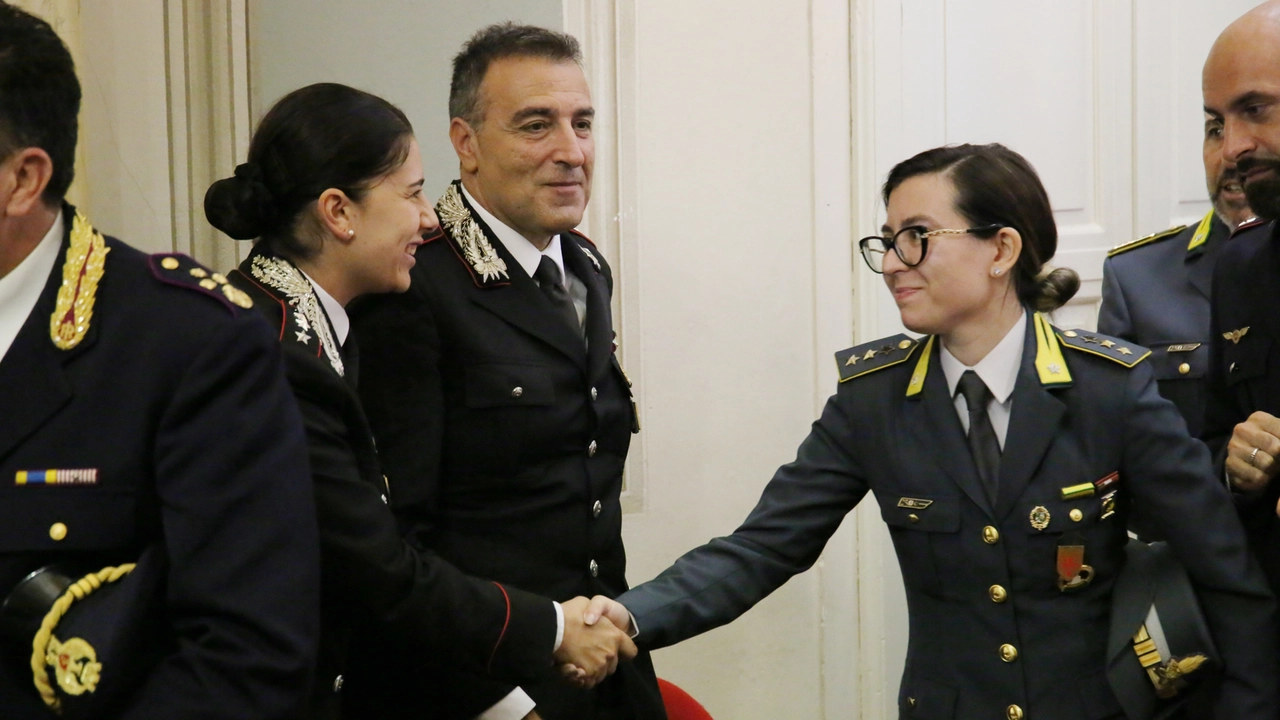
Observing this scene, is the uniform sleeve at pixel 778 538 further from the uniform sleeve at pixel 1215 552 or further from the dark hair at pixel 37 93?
the dark hair at pixel 37 93

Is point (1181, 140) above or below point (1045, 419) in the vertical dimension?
above

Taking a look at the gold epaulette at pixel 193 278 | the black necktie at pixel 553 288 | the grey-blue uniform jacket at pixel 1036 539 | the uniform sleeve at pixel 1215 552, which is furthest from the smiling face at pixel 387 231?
the uniform sleeve at pixel 1215 552

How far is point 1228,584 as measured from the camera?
1.96m

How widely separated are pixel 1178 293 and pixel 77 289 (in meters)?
2.35

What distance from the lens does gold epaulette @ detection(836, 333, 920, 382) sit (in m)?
2.23

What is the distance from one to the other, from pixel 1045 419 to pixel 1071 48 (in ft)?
6.43

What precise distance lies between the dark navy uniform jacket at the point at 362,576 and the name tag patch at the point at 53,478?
381 mm

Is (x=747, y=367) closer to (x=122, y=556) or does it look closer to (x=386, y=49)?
(x=386, y=49)

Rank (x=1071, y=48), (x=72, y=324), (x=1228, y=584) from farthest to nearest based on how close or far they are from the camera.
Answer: (x=1071, y=48) < (x=1228, y=584) < (x=72, y=324)

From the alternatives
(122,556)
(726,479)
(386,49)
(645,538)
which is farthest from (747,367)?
(122,556)

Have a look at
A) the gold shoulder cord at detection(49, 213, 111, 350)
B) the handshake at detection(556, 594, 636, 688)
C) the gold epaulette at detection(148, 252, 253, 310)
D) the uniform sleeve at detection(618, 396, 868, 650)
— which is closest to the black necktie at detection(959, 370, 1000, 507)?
the uniform sleeve at detection(618, 396, 868, 650)

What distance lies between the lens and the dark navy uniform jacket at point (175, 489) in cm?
121

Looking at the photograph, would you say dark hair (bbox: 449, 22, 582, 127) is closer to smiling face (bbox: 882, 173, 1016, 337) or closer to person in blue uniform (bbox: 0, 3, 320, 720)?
smiling face (bbox: 882, 173, 1016, 337)

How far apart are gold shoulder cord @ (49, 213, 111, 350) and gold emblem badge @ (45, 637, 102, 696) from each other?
0.28 meters
